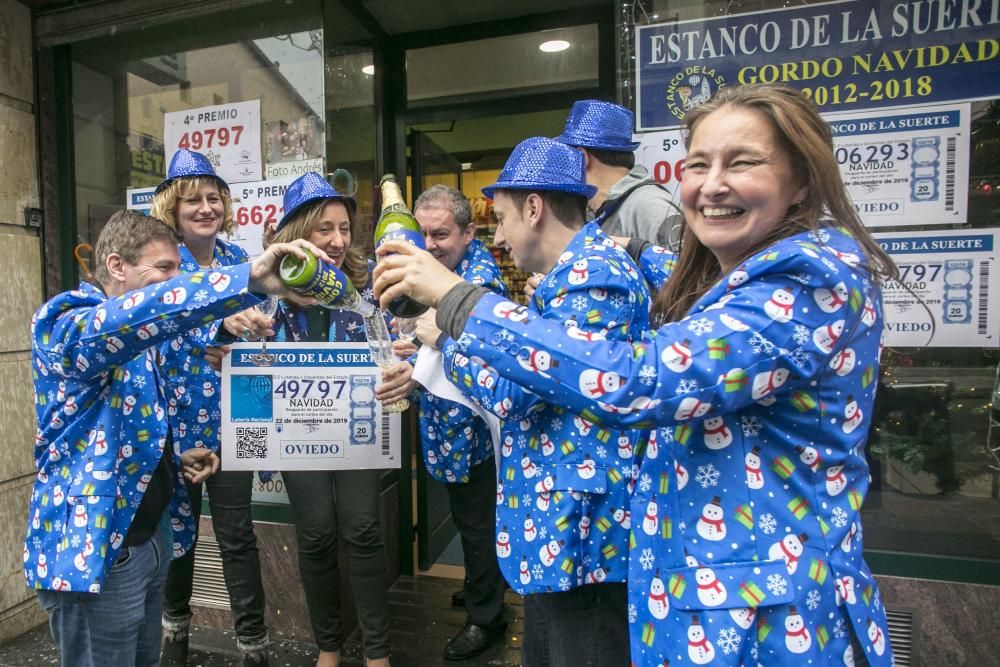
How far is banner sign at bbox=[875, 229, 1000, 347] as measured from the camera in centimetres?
268

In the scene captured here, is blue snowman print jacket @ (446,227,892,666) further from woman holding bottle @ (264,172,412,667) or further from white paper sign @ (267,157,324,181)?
white paper sign @ (267,157,324,181)

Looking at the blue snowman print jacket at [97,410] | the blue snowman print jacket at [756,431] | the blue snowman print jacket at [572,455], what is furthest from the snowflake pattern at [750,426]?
the blue snowman print jacket at [97,410]

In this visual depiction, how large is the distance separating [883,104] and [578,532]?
2.32m

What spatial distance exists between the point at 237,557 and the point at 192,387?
81 cm

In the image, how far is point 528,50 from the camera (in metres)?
4.01

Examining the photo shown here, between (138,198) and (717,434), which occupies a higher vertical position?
(138,198)

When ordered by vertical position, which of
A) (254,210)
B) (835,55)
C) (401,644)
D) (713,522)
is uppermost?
(835,55)

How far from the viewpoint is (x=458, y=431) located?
2998 mm

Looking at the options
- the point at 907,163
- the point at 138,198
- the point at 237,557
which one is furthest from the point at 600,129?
the point at 138,198

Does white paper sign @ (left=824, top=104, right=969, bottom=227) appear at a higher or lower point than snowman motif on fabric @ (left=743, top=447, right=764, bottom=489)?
higher

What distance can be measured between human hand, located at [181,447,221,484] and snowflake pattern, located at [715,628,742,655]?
2261mm

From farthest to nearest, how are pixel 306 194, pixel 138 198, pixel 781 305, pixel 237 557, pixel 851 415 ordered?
pixel 138 198 → pixel 237 557 → pixel 306 194 → pixel 851 415 → pixel 781 305

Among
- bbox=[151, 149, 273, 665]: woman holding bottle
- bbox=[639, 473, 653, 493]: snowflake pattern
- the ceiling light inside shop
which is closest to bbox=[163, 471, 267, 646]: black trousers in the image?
bbox=[151, 149, 273, 665]: woman holding bottle

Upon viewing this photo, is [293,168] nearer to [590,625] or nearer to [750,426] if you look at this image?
[590,625]
